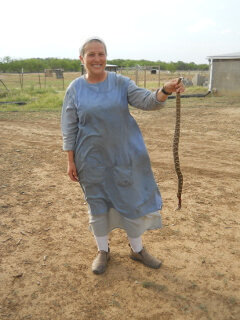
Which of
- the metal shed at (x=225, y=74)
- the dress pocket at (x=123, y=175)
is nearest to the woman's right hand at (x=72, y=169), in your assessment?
the dress pocket at (x=123, y=175)

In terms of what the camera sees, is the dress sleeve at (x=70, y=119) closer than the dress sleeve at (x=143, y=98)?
No

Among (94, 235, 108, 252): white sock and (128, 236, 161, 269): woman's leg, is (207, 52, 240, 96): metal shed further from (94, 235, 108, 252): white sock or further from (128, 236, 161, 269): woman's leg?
(94, 235, 108, 252): white sock

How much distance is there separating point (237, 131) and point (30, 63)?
51.3 meters

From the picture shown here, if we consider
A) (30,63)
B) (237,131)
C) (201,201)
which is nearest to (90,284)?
(201,201)

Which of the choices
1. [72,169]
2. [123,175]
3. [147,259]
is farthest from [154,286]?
[72,169]

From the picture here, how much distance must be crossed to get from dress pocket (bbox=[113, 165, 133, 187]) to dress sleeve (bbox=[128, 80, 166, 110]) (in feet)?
1.64

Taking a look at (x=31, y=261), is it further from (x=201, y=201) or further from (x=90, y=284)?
(x=201, y=201)

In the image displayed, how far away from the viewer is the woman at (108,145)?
2412 mm

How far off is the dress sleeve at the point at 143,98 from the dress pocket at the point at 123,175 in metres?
0.50

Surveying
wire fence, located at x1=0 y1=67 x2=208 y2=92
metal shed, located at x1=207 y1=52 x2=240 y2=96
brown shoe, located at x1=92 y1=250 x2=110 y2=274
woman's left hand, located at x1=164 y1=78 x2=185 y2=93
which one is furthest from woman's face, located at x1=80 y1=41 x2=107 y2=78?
wire fence, located at x1=0 y1=67 x2=208 y2=92

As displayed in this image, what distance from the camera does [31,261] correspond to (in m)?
3.04

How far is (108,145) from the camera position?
252 centimetres

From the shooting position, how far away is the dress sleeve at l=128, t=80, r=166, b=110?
7.79 feet

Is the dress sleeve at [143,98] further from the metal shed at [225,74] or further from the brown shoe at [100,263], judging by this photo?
the metal shed at [225,74]
